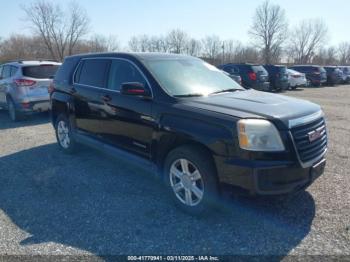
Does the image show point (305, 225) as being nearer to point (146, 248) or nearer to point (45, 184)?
point (146, 248)

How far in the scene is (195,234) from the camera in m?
3.13

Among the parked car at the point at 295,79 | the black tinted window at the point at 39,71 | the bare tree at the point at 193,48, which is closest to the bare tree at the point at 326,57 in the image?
the bare tree at the point at 193,48

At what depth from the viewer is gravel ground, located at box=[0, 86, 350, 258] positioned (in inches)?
115

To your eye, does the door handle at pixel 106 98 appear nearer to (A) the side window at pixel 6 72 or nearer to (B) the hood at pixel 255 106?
(B) the hood at pixel 255 106

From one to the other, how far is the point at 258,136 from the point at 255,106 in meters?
0.52

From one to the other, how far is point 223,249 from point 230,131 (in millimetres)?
1136

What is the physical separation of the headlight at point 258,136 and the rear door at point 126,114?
1.24 meters

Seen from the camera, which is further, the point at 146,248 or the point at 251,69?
the point at 251,69

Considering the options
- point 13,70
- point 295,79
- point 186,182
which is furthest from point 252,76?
point 186,182

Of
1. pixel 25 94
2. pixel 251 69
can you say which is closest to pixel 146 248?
pixel 25 94

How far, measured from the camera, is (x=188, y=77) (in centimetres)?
412

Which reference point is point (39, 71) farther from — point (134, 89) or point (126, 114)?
point (134, 89)

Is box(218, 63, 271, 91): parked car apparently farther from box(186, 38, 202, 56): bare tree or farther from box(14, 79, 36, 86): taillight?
box(186, 38, 202, 56): bare tree

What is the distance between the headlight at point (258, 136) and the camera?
113 inches
